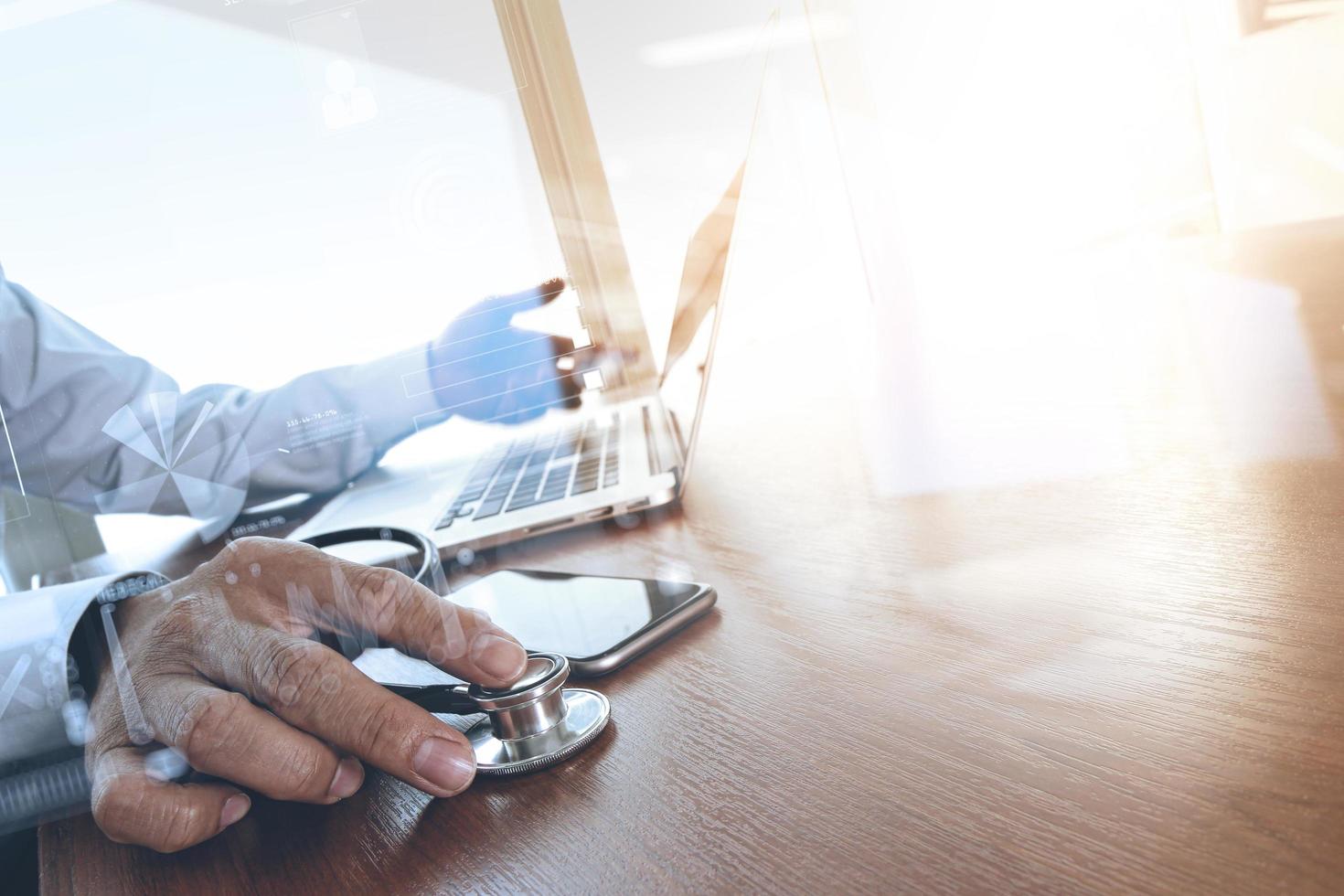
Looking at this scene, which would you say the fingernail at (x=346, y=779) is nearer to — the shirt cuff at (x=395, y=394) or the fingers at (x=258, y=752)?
the fingers at (x=258, y=752)

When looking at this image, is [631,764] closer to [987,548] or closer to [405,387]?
[987,548]

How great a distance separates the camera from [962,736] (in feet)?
1.01

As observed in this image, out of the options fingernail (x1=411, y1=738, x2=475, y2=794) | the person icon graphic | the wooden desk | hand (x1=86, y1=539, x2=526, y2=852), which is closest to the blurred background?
the person icon graphic

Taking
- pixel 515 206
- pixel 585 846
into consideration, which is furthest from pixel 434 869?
pixel 515 206

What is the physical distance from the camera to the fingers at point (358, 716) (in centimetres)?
35

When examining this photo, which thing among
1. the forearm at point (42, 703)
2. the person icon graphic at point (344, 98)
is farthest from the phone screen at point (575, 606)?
the person icon graphic at point (344, 98)

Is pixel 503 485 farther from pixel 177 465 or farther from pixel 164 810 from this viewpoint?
pixel 164 810

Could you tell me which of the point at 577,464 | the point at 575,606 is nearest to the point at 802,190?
the point at 577,464

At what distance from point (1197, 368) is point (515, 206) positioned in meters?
0.55

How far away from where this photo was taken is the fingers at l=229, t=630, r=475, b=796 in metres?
0.35

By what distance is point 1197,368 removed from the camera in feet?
2.30

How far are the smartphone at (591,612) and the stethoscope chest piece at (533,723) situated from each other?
0.05 m

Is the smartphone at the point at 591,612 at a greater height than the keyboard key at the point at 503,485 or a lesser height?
lesser

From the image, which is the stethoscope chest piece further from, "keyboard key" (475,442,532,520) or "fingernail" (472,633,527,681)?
"keyboard key" (475,442,532,520)
